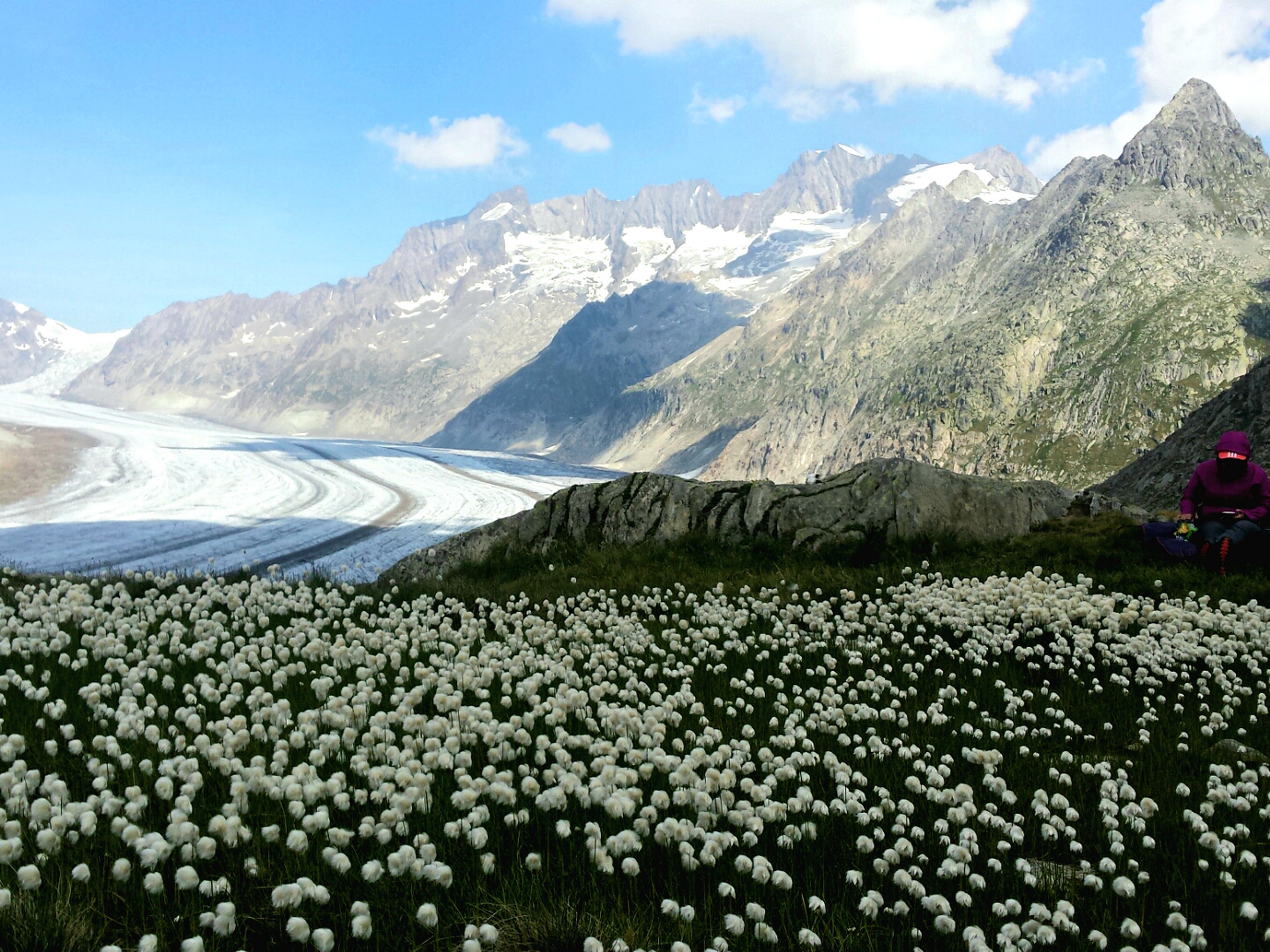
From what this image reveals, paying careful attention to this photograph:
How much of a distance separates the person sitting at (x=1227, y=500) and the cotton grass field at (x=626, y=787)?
3.72 metres

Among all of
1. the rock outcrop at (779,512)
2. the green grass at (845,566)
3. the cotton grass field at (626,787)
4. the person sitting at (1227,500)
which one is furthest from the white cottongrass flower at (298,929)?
the person sitting at (1227,500)

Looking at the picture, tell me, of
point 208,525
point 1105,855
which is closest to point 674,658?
point 1105,855

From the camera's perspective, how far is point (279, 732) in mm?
6785

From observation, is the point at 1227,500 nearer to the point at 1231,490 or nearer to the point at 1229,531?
the point at 1231,490

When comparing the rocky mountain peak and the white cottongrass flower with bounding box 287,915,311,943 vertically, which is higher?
the rocky mountain peak

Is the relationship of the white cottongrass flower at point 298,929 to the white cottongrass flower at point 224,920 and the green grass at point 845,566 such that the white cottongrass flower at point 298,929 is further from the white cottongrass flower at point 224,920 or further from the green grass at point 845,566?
the green grass at point 845,566

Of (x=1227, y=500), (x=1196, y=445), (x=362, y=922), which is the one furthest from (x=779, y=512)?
(x=1196, y=445)

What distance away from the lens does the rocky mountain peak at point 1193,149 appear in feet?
606

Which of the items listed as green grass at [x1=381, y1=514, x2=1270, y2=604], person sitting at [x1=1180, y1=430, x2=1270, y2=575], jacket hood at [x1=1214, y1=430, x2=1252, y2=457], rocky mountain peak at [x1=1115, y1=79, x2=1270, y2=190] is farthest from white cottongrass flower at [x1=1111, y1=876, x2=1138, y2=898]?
rocky mountain peak at [x1=1115, y1=79, x2=1270, y2=190]

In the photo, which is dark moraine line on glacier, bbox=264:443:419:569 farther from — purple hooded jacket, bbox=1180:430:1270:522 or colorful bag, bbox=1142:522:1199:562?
purple hooded jacket, bbox=1180:430:1270:522

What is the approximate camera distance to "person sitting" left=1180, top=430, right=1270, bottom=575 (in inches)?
568

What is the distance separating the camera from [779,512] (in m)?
18.5

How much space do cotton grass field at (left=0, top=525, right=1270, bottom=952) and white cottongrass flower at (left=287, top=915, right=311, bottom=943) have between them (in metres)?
0.02

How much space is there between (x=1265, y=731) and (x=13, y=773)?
11291mm
